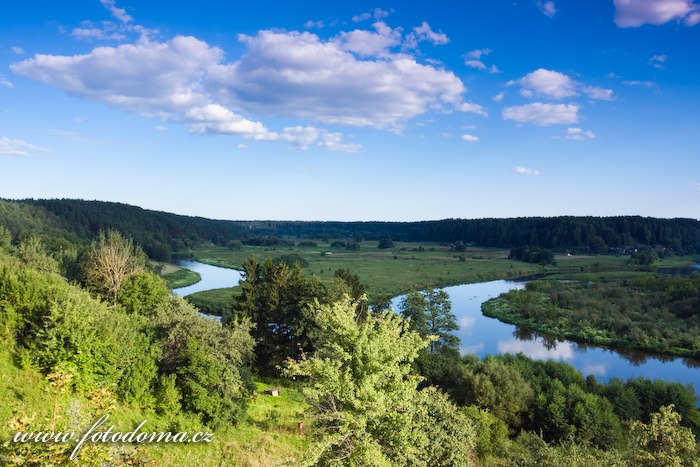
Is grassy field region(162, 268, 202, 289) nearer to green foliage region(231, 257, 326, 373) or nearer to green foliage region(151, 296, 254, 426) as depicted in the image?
green foliage region(231, 257, 326, 373)

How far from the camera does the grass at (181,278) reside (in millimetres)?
88125

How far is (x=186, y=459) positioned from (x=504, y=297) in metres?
68.2

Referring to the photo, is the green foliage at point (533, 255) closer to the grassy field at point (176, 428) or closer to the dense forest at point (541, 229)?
the dense forest at point (541, 229)

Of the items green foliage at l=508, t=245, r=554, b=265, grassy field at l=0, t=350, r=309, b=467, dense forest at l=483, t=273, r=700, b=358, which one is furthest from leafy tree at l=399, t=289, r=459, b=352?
green foliage at l=508, t=245, r=554, b=265

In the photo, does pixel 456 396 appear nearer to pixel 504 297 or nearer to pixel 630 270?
pixel 504 297

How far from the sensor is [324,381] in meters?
12.7

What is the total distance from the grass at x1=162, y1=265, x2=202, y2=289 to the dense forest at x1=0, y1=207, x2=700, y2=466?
43.8m

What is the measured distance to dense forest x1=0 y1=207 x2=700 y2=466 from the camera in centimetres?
1254

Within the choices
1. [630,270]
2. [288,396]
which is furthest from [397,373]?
[630,270]

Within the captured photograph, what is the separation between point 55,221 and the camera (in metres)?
133

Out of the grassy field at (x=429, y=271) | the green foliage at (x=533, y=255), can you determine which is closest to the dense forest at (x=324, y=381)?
the grassy field at (x=429, y=271)

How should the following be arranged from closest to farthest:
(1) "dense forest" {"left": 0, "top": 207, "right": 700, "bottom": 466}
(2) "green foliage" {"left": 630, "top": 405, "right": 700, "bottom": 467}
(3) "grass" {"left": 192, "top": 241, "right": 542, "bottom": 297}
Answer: (1) "dense forest" {"left": 0, "top": 207, "right": 700, "bottom": 466} → (2) "green foliage" {"left": 630, "top": 405, "right": 700, "bottom": 467} → (3) "grass" {"left": 192, "top": 241, "right": 542, "bottom": 297}

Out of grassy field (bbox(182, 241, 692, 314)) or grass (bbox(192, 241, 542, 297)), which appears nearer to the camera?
grassy field (bbox(182, 241, 692, 314))

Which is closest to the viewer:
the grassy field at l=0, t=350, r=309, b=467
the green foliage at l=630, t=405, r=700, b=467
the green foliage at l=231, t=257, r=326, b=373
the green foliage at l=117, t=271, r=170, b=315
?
the green foliage at l=630, t=405, r=700, b=467
